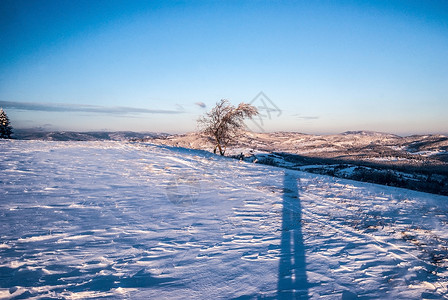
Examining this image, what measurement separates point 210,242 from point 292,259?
1.46 meters

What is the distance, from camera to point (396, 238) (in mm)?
4359

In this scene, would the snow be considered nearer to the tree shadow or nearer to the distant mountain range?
the tree shadow

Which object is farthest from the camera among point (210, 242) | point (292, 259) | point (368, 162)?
point (368, 162)

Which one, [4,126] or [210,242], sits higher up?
[4,126]

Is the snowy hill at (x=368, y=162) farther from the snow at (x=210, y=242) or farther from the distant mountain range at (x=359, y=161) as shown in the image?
the snow at (x=210, y=242)

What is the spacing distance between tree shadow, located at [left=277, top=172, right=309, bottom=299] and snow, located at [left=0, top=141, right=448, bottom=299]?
0.02 meters

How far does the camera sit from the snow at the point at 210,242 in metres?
2.88

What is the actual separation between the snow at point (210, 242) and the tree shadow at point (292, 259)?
2cm

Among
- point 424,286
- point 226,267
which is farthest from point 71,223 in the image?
point 424,286

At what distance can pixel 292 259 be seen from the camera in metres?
3.55

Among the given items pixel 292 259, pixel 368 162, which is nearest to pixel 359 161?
pixel 368 162

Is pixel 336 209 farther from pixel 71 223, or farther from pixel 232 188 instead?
pixel 71 223

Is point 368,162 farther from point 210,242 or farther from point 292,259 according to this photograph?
point 210,242

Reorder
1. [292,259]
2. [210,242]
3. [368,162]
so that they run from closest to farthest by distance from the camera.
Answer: [292,259] → [210,242] → [368,162]
